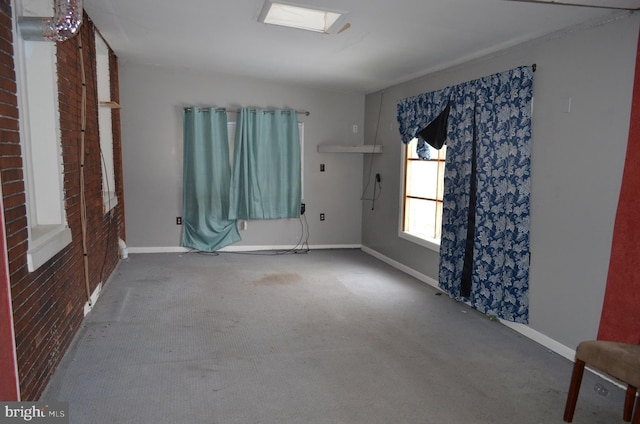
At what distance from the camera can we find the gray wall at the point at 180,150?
5598 millimetres

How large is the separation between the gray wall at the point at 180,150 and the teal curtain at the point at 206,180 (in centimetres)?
15

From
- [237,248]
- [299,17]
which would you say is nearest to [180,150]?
[237,248]

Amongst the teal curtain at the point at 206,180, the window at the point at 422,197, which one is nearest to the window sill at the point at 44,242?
the teal curtain at the point at 206,180

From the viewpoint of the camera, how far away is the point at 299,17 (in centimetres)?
328

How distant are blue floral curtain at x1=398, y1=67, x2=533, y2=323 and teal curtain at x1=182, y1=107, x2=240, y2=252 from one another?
2.91m

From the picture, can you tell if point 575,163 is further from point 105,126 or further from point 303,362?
point 105,126

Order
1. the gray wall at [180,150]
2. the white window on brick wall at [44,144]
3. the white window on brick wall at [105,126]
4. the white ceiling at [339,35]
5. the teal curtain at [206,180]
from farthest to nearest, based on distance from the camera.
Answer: the teal curtain at [206,180] < the gray wall at [180,150] < the white window on brick wall at [105,126] < the white ceiling at [339,35] < the white window on brick wall at [44,144]

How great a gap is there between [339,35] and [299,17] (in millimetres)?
433

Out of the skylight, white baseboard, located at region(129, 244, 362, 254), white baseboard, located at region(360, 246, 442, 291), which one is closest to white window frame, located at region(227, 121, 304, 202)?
white baseboard, located at region(129, 244, 362, 254)

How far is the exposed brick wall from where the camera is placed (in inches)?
79.7

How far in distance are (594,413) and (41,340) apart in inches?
120

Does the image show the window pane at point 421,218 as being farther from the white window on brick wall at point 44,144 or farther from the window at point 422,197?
the white window on brick wall at point 44,144

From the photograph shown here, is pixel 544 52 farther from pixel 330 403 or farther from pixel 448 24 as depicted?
pixel 330 403

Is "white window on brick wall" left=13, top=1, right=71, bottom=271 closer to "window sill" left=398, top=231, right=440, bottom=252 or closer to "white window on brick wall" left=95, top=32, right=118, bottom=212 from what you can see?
"white window on brick wall" left=95, top=32, right=118, bottom=212
